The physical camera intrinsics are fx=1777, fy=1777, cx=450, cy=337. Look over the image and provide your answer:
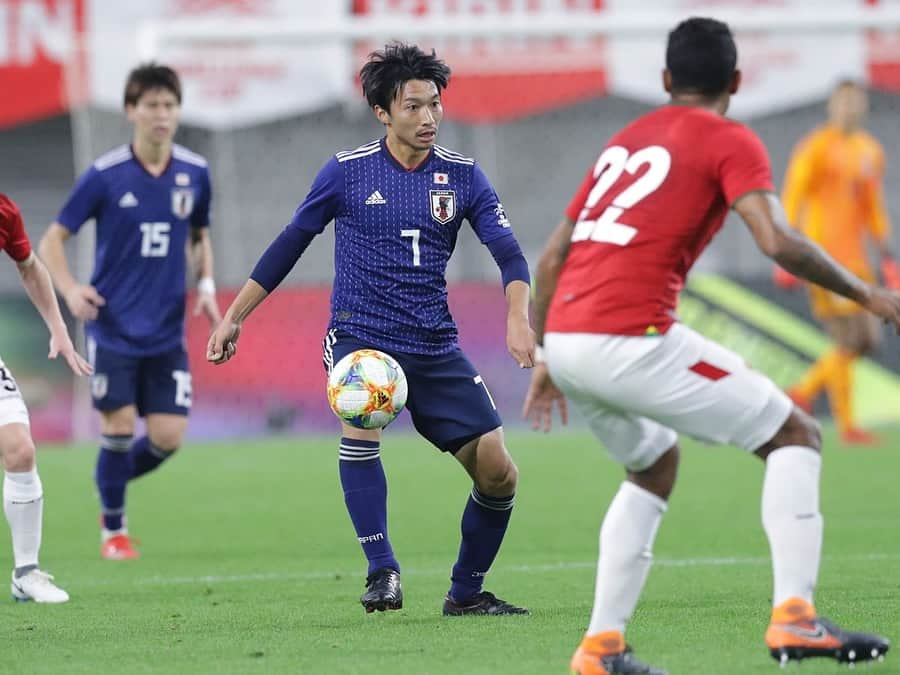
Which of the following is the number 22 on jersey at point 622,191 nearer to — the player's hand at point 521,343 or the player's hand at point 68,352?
the player's hand at point 521,343

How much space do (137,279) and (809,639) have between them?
568cm

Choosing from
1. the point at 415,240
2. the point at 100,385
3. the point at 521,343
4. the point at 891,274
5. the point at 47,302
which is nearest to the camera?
the point at 521,343

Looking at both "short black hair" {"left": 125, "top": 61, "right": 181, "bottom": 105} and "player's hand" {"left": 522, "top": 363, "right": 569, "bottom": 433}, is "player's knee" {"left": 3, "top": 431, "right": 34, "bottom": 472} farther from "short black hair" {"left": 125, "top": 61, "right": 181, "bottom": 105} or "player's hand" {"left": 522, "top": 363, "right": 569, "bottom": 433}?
"short black hair" {"left": 125, "top": 61, "right": 181, "bottom": 105}

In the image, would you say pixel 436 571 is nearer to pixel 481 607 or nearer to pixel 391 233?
pixel 481 607

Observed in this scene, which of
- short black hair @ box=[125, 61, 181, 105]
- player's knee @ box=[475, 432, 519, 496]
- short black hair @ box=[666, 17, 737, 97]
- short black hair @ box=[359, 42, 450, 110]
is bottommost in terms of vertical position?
player's knee @ box=[475, 432, 519, 496]

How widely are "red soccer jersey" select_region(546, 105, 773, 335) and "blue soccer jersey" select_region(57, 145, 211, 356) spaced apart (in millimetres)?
4952

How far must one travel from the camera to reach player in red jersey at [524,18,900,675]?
5008mm

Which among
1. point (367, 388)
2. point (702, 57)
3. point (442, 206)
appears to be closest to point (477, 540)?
point (367, 388)

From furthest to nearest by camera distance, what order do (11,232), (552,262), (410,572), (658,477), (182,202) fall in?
(182,202) < (410,572) < (11,232) < (552,262) < (658,477)

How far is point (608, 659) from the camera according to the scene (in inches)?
198

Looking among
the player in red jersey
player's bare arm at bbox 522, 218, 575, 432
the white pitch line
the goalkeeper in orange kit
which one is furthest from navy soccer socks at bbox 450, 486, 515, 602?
the goalkeeper in orange kit

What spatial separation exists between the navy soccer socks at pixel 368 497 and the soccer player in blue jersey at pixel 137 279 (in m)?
3.01

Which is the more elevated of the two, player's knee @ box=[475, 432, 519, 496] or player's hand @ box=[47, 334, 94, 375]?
player's hand @ box=[47, 334, 94, 375]

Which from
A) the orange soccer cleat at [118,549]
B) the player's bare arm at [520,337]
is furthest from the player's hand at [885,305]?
the orange soccer cleat at [118,549]
